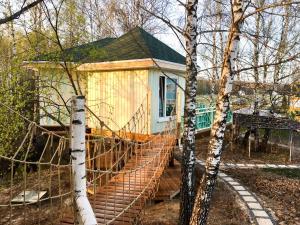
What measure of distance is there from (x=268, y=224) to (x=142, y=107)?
4.48m

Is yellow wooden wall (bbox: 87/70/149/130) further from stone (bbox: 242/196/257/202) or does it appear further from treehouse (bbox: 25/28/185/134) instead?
stone (bbox: 242/196/257/202)

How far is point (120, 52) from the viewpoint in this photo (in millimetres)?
9781

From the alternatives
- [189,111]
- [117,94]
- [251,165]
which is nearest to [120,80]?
[117,94]

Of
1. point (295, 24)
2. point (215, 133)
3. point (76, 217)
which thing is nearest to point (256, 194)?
point (215, 133)

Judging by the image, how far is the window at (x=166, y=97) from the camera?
926 cm

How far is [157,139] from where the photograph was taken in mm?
8336

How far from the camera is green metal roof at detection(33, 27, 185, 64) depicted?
28.7ft

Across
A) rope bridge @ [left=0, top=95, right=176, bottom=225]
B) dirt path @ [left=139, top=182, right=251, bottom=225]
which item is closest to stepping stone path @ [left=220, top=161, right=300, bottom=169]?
rope bridge @ [left=0, top=95, right=176, bottom=225]

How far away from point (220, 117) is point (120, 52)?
6353 millimetres

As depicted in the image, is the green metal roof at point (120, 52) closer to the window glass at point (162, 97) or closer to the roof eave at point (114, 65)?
the roof eave at point (114, 65)

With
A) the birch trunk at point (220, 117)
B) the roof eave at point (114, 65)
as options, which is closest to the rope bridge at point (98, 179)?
the birch trunk at point (220, 117)

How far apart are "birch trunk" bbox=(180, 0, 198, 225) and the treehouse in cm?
324

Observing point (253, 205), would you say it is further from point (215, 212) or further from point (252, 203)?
point (215, 212)

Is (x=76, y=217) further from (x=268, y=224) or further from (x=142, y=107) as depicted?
(x=142, y=107)
